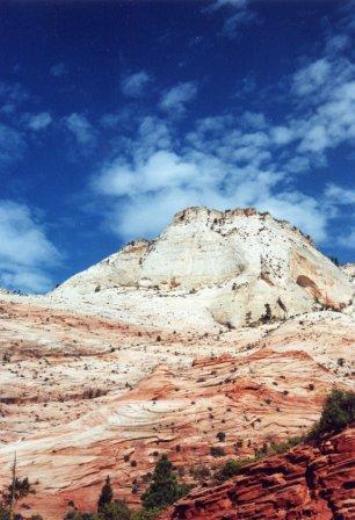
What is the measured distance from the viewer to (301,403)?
40875 mm

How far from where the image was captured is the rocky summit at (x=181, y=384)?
23.0 m

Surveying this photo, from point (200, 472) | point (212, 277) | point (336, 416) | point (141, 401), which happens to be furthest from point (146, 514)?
point (212, 277)

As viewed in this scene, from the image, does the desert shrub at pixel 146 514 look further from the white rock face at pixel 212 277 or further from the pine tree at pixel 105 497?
the white rock face at pixel 212 277

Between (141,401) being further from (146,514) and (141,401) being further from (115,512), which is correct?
(146,514)

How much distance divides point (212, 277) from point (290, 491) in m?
70.4

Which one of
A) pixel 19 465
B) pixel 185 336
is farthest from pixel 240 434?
pixel 185 336

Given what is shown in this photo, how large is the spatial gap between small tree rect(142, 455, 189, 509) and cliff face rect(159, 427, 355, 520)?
7.53 meters

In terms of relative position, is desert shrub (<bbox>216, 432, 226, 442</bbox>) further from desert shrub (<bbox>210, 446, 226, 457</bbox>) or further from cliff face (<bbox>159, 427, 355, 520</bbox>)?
cliff face (<bbox>159, 427, 355, 520</bbox>)

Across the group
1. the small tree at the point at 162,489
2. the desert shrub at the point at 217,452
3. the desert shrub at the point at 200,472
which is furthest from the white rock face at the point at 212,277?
the small tree at the point at 162,489

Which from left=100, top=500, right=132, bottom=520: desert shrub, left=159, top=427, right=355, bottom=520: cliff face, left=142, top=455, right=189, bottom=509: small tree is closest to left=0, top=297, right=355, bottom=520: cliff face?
left=100, top=500, right=132, bottom=520: desert shrub

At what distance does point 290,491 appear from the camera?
2119 centimetres

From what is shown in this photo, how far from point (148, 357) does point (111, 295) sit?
26838 mm

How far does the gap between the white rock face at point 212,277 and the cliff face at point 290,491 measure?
165 feet

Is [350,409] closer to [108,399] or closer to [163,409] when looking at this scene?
[163,409]
